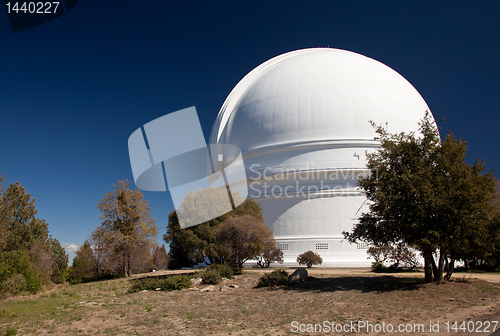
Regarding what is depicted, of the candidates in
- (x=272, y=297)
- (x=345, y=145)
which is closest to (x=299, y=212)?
(x=345, y=145)

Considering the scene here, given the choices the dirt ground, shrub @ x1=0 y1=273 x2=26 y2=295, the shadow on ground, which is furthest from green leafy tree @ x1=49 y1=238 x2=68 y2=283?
the shadow on ground

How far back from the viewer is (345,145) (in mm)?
26766

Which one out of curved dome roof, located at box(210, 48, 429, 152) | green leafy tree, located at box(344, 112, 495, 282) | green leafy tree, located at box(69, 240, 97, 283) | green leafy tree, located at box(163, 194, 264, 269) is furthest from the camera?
curved dome roof, located at box(210, 48, 429, 152)

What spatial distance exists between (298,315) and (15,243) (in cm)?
1816

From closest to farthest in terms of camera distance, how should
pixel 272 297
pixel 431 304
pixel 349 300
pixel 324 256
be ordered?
pixel 431 304 → pixel 349 300 → pixel 272 297 → pixel 324 256

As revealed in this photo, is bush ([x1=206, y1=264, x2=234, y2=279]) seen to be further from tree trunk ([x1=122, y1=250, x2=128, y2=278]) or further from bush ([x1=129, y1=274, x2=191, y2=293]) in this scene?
tree trunk ([x1=122, y1=250, x2=128, y2=278])

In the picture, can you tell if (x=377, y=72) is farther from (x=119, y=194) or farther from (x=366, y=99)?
(x=119, y=194)

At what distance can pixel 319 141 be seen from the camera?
2684 cm

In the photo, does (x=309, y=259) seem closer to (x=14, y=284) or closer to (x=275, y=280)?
(x=275, y=280)

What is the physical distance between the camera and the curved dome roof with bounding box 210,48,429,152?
27297mm

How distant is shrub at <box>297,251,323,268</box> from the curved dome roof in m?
9.15

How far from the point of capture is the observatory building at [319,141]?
84.3 feet

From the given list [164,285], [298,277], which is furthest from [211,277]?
[298,277]

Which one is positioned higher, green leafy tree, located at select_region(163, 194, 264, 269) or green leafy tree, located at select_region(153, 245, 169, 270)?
green leafy tree, located at select_region(163, 194, 264, 269)
